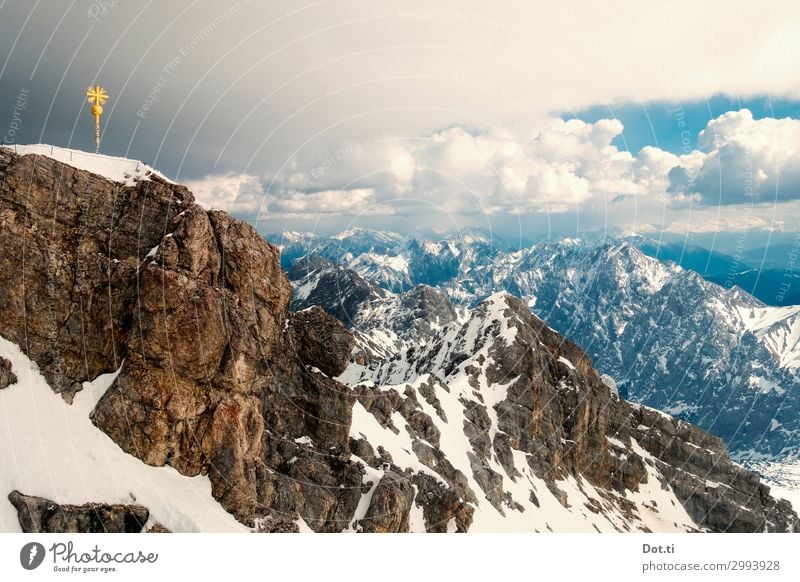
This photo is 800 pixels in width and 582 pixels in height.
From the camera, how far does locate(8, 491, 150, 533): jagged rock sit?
105ft

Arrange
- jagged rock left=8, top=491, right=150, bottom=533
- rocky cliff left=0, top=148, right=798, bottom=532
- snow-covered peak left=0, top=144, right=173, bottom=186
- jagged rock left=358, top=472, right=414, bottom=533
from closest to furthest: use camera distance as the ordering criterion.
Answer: jagged rock left=8, top=491, right=150, bottom=533
rocky cliff left=0, top=148, right=798, bottom=532
snow-covered peak left=0, top=144, right=173, bottom=186
jagged rock left=358, top=472, right=414, bottom=533

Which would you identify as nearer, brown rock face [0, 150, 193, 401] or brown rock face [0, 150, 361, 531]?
brown rock face [0, 150, 193, 401]

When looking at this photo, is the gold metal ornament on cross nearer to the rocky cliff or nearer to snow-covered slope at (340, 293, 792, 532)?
the rocky cliff

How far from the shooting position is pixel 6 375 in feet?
125

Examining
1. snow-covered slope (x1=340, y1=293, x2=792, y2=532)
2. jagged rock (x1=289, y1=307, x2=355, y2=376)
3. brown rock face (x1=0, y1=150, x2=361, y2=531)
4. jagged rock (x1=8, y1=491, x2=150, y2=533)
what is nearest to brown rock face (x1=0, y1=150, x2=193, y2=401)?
brown rock face (x1=0, y1=150, x2=361, y2=531)

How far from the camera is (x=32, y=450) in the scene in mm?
35219

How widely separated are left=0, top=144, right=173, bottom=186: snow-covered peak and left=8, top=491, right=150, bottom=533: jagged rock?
1059 inches

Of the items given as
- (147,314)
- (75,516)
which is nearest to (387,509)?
(75,516)

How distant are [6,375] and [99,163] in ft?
64.5

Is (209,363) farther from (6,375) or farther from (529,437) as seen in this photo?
(529,437)

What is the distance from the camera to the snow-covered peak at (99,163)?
42.9 meters

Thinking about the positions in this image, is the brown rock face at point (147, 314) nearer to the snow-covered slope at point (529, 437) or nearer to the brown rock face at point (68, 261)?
the brown rock face at point (68, 261)

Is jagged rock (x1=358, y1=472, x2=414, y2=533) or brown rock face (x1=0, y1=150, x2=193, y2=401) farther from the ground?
brown rock face (x1=0, y1=150, x2=193, y2=401)

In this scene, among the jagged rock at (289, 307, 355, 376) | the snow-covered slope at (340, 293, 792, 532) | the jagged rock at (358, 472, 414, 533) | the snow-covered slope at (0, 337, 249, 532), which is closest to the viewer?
the snow-covered slope at (0, 337, 249, 532)
